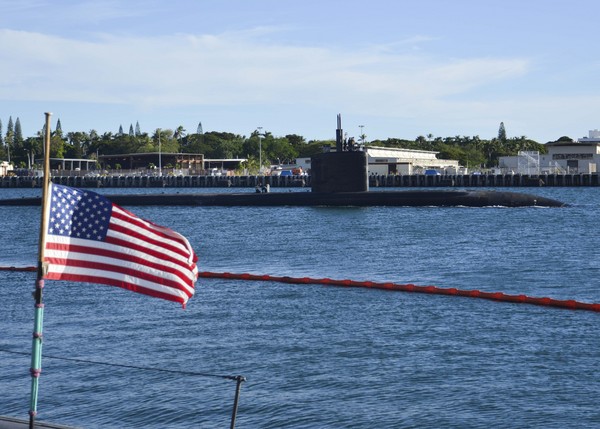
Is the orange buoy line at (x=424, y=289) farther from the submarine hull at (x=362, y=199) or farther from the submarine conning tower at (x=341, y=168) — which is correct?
the submarine hull at (x=362, y=199)

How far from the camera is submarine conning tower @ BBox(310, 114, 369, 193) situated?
62750 mm

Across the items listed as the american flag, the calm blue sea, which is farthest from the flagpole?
the calm blue sea

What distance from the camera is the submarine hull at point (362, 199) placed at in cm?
6812

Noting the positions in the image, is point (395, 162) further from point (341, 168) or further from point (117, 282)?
point (117, 282)

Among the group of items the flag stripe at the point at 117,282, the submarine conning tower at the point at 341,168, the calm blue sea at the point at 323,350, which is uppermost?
the submarine conning tower at the point at 341,168

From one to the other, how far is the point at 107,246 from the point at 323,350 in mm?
11475

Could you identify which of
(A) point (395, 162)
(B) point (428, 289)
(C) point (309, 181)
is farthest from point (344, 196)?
(A) point (395, 162)

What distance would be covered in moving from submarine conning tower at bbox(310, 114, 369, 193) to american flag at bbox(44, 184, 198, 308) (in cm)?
5223

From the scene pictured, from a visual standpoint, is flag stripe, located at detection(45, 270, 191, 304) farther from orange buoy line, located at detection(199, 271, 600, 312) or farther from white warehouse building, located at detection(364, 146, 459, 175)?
white warehouse building, located at detection(364, 146, 459, 175)

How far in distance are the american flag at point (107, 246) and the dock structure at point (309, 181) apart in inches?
4728

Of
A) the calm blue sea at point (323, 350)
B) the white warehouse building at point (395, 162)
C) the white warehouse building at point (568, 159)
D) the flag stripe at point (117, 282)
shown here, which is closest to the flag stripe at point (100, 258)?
the flag stripe at point (117, 282)

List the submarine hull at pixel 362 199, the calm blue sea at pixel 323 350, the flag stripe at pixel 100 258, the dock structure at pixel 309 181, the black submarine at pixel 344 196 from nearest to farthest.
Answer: the flag stripe at pixel 100 258 < the calm blue sea at pixel 323 350 < the black submarine at pixel 344 196 < the submarine hull at pixel 362 199 < the dock structure at pixel 309 181

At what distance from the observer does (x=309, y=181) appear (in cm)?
14925

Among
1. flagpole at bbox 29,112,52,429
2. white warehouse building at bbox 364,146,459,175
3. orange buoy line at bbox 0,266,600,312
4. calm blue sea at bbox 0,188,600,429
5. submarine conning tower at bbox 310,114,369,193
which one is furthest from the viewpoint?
white warehouse building at bbox 364,146,459,175
